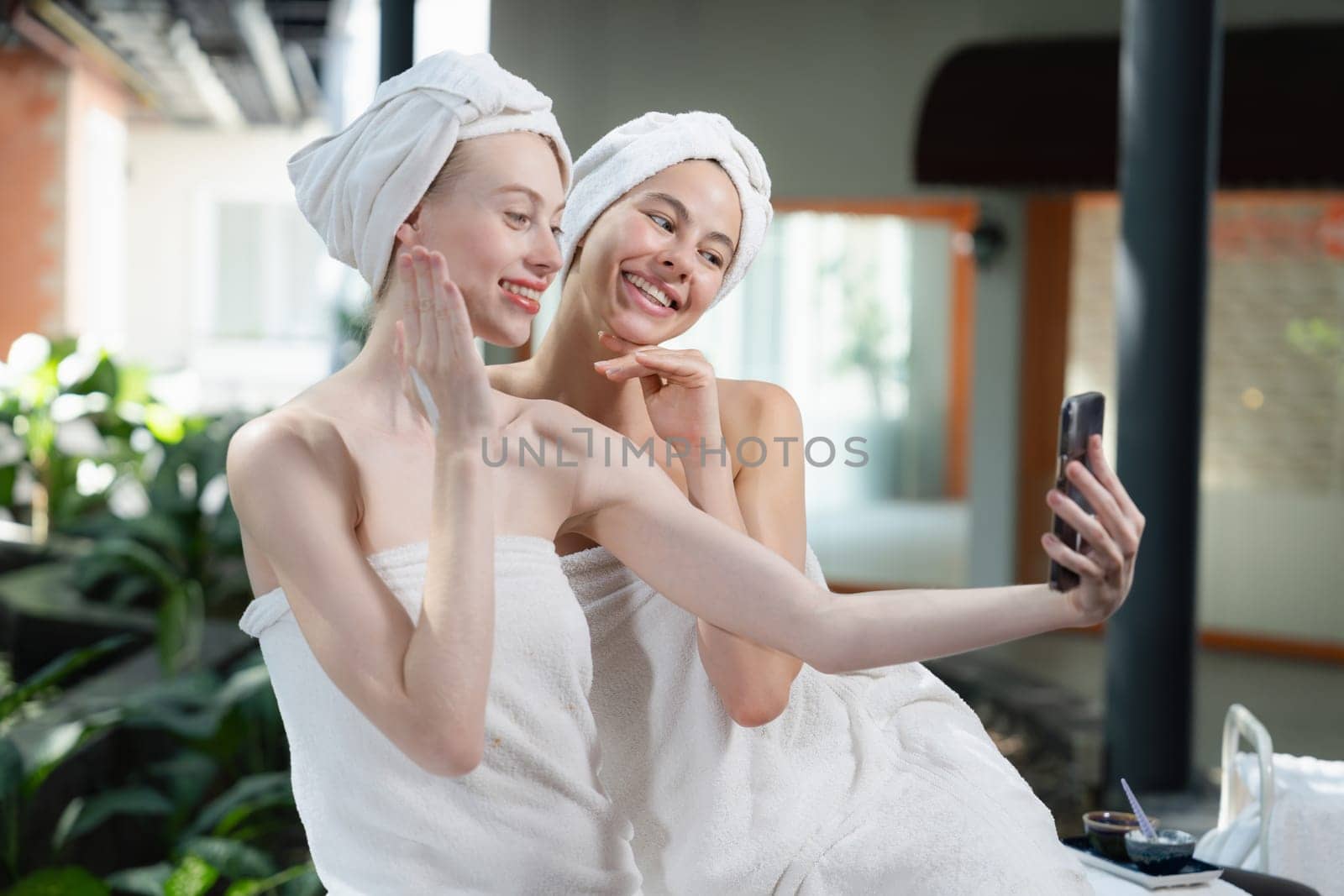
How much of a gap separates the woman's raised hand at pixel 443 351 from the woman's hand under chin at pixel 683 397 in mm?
301

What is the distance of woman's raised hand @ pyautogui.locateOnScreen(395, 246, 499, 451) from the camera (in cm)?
113

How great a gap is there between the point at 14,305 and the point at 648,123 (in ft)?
43.4

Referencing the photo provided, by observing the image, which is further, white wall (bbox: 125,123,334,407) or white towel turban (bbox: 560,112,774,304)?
white wall (bbox: 125,123,334,407)

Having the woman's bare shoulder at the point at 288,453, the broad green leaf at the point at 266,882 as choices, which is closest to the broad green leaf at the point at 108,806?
the broad green leaf at the point at 266,882

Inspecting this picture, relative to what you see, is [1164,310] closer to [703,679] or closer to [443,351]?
[703,679]

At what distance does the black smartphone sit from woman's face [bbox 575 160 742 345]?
0.47m

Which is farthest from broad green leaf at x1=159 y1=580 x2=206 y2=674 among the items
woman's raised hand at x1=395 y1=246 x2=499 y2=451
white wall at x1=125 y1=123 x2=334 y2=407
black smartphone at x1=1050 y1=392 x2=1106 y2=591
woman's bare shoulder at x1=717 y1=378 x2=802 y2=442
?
white wall at x1=125 y1=123 x2=334 y2=407

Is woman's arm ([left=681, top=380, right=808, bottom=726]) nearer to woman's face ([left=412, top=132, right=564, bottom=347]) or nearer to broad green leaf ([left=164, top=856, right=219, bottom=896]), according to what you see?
woman's face ([left=412, top=132, right=564, bottom=347])

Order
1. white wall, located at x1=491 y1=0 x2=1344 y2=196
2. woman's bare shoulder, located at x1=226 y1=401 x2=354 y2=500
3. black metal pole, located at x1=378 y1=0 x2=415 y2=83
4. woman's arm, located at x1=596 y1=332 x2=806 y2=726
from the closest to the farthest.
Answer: woman's bare shoulder, located at x1=226 y1=401 x2=354 y2=500, woman's arm, located at x1=596 y1=332 x2=806 y2=726, black metal pole, located at x1=378 y1=0 x2=415 y2=83, white wall, located at x1=491 y1=0 x2=1344 y2=196

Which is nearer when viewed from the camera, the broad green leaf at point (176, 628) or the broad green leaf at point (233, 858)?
the broad green leaf at point (233, 858)

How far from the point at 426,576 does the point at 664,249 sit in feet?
1.57

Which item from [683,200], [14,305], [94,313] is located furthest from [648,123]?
[94,313]

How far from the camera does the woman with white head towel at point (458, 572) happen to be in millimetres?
1184

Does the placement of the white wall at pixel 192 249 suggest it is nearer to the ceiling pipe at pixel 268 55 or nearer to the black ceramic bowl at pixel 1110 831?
the ceiling pipe at pixel 268 55
